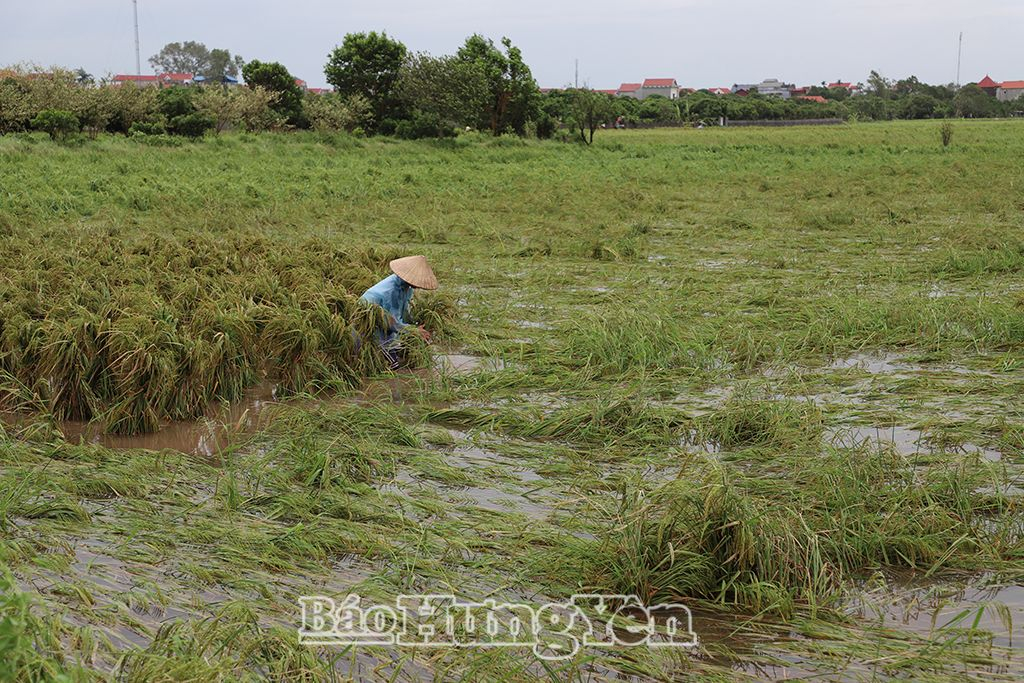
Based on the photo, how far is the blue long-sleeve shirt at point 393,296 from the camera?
6.51m

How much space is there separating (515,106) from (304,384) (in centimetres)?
3491

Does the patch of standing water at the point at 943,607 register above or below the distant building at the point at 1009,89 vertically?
below

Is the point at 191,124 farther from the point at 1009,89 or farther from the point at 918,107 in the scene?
the point at 1009,89

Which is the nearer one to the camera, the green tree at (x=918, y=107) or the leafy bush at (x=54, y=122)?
the leafy bush at (x=54, y=122)

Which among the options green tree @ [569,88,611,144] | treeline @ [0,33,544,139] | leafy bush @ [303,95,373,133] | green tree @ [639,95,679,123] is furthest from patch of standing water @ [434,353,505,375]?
green tree @ [639,95,679,123]

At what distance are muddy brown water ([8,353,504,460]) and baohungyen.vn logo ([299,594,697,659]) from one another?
5.77ft

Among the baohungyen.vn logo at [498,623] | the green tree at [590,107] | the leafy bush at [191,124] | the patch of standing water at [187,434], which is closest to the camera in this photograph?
the baohungyen.vn logo at [498,623]

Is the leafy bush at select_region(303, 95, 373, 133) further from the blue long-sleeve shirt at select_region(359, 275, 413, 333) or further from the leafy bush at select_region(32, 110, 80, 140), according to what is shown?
the blue long-sleeve shirt at select_region(359, 275, 413, 333)

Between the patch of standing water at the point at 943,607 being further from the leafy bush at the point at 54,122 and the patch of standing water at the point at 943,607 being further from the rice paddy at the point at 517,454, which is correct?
the leafy bush at the point at 54,122

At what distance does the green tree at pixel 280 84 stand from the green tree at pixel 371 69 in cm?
200

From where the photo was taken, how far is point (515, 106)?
3956cm

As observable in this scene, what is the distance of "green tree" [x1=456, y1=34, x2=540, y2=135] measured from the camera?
39.0 metres

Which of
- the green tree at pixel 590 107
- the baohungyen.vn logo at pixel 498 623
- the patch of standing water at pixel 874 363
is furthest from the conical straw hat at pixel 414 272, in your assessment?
the green tree at pixel 590 107

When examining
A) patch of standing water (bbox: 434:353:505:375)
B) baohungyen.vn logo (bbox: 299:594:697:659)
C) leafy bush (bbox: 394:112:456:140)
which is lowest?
baohungyen.vn logo (bbox: 299:594:697:659)
